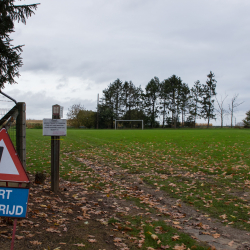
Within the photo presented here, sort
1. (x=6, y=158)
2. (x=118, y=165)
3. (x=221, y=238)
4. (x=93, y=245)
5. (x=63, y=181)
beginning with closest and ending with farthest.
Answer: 1. (x=6, y=158)
2. (x=93, y=245)
3. (x=221, y=238)
4. (x=63, y=181)
5. (x=118, y=165)

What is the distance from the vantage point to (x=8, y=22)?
7777 millimetres

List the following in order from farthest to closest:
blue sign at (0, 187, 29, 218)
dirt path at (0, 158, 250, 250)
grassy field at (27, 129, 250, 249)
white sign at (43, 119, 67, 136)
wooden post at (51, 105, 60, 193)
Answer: wooden post at (51, 105, 60, 193) → white sign at (43, 119, 67, 136) → grassy field at (27, 129, 250, 249) → dirt path at (0, 158, 250, 250) → blue sign at (0, 187, 29, 218)

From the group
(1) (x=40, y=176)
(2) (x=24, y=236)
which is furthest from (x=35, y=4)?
(2) (x=24, y=236)

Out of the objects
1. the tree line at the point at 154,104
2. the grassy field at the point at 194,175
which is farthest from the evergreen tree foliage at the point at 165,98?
the grassy field at the point at 194,175

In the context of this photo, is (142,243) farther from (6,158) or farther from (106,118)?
(106,118)

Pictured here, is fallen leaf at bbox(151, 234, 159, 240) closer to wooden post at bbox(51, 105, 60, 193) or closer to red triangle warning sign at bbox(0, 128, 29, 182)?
red triangle warning sign at bbox(0, 128, 29, 182)

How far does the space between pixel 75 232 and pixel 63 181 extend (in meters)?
4.23

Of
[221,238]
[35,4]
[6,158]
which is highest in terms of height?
[35,4]

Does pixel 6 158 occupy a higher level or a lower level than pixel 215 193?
higher

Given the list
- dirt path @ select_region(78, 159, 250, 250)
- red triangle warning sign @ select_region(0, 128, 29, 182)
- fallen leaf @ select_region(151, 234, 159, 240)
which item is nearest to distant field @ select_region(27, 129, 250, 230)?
dirt path @ select_region(78, 159, 250, 250)

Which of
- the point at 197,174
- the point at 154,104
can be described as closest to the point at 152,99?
the point at 154,104

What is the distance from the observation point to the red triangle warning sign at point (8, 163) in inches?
140

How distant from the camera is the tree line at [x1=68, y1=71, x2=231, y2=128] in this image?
76.7 metres

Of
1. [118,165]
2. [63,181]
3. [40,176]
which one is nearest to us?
[40,176]
